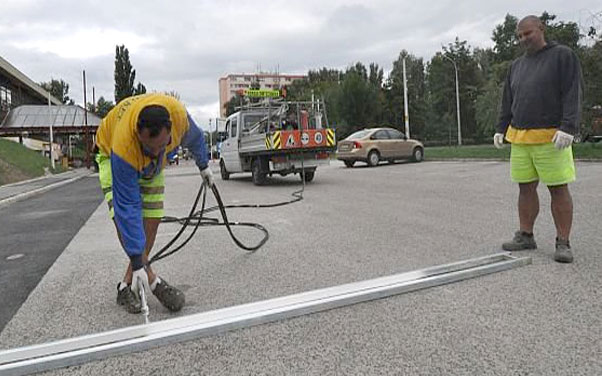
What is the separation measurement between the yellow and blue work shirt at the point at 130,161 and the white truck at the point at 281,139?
8031 mm

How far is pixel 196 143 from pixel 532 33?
3043mm

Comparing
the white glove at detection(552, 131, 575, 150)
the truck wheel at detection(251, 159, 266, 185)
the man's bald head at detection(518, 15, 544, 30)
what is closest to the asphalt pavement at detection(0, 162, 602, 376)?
the white glove at detection(552, 131, 575, 150)

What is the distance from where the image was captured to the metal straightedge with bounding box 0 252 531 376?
2377 millimetres

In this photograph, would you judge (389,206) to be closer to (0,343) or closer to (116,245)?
(116,245)

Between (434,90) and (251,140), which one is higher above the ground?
(434,90)

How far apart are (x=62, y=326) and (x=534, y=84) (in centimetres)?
414

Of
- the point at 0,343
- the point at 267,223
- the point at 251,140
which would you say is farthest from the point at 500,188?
the point at 0,343

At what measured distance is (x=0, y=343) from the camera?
2678mm

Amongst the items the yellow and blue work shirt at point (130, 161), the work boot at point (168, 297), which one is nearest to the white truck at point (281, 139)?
the yellow and blue work shirt at point (130, 161)

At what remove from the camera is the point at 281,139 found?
1113cm

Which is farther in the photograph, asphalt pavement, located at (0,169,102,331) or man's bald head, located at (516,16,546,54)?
man's bald head, located at (516,16,546,54)

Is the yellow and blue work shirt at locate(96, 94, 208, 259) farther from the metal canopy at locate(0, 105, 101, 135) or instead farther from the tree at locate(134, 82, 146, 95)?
the tree at locate(134, 82, 146, 95)

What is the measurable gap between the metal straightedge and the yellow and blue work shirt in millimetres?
482

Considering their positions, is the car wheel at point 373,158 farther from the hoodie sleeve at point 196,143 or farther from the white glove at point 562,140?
the hoodie sleeve at point 196,143
